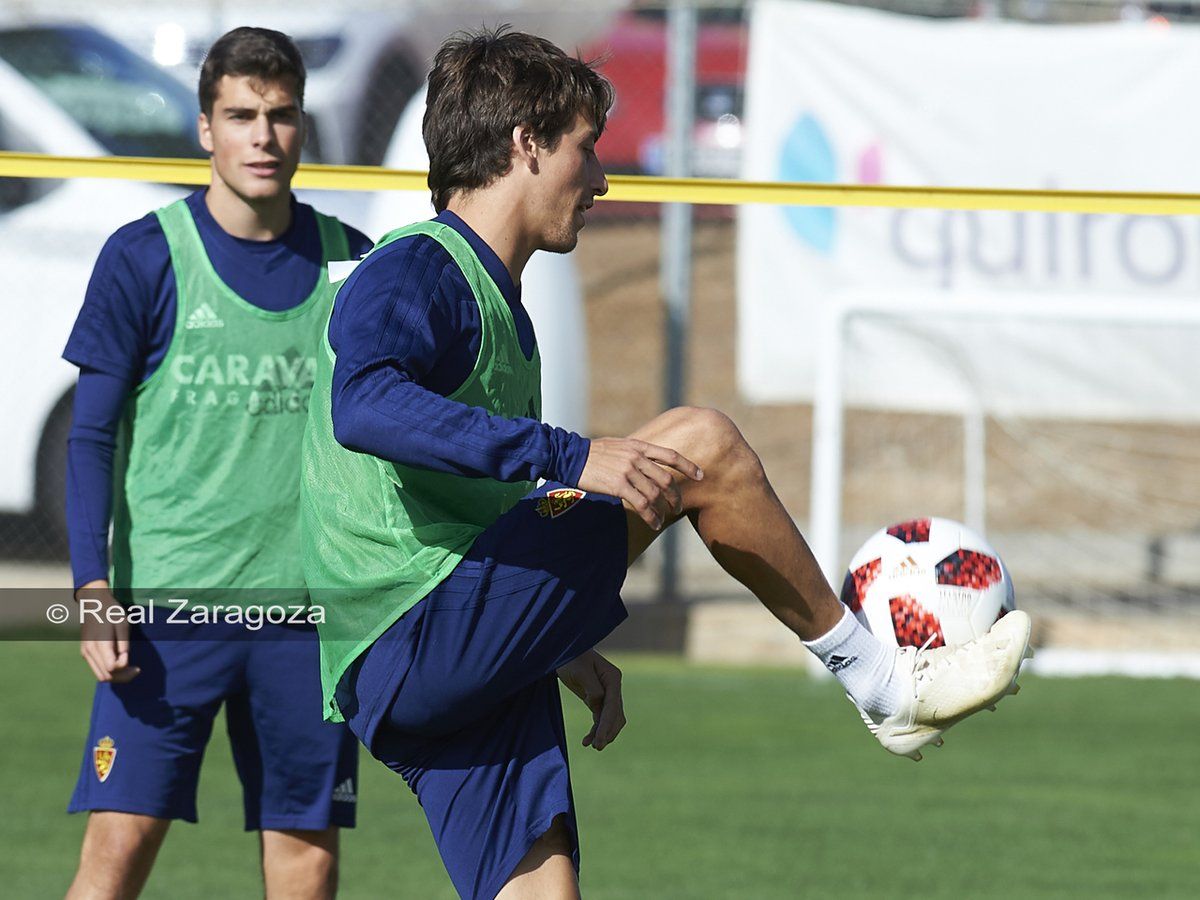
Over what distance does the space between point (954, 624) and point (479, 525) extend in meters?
0.95

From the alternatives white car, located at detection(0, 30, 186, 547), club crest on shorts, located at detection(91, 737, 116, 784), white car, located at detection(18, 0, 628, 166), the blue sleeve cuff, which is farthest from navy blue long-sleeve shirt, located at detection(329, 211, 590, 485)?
white car, located at detection(18, 0, 628, 166)

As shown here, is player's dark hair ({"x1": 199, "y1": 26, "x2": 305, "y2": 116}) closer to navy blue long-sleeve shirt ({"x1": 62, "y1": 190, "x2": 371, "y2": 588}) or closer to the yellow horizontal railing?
navy blue long-sleeve shirt ({"x1": 62, "y1": 190, "x2": 371, "y2": 588})

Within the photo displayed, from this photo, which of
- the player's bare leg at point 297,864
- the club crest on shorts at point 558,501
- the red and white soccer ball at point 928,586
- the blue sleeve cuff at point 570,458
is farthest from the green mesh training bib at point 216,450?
the blue sleeve cuff at point 570,458

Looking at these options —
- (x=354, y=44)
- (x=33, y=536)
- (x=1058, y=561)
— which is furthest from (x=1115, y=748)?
(x=354, y=44)

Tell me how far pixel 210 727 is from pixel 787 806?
2.69 metres

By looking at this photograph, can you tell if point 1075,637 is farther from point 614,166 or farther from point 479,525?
point 479,525

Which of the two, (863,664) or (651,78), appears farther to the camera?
(651,78)

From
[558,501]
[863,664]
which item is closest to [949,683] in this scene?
Result: [863,664]

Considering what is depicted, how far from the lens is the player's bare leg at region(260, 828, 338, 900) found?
435cm

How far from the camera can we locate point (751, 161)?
34.9 feet

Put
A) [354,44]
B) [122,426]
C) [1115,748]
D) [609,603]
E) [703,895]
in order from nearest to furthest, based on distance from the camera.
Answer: [609,603], [122,426], [703,895], [1115,748], [354,44]

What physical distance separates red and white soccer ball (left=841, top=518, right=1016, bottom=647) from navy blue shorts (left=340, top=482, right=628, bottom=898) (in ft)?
1.99

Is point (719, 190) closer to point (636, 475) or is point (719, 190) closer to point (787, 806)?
point (636, 475)

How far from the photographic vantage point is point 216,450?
4.31 metres
